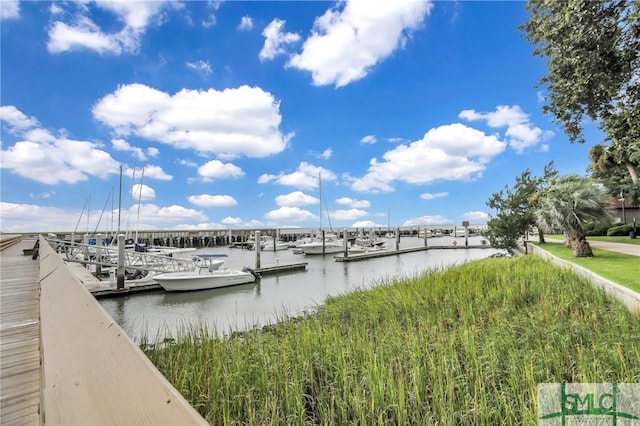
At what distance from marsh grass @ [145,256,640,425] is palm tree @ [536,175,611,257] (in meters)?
7.18

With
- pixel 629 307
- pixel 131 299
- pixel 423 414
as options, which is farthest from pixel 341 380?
pixel 131 299

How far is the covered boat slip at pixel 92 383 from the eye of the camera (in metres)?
0.74

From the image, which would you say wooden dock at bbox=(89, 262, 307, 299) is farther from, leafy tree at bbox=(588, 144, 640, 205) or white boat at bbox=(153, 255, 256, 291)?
leafy tree at bbox=(588, 144, 640, 205)

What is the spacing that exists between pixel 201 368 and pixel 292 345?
1153mm

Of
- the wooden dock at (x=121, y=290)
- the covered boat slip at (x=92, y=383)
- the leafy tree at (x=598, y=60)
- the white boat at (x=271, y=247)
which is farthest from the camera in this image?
the white boat at (x=271, y=247)

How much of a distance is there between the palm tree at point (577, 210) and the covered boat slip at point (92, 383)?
13.4m

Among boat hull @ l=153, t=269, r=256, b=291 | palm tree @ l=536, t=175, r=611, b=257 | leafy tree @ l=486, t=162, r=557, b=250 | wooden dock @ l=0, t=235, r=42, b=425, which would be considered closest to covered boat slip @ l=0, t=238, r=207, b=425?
wooden dock @ l=0, t=235, r=42, b=425

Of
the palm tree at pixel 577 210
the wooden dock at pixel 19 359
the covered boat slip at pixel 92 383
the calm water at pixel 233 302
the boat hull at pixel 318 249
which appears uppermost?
the palm tree at pixel 577 210

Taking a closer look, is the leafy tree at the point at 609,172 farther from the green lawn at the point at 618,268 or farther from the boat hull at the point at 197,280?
the boat hull at the point at 197,280

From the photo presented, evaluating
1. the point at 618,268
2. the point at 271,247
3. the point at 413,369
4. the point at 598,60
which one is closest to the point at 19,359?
the point at 413,369

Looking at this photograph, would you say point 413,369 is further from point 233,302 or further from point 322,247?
point 322,247

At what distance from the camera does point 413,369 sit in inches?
120

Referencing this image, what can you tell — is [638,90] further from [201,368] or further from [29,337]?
[29,337]

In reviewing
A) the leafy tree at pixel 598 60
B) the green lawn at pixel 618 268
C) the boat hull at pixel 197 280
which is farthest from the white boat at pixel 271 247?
the leafy tree at pixel 598 60
